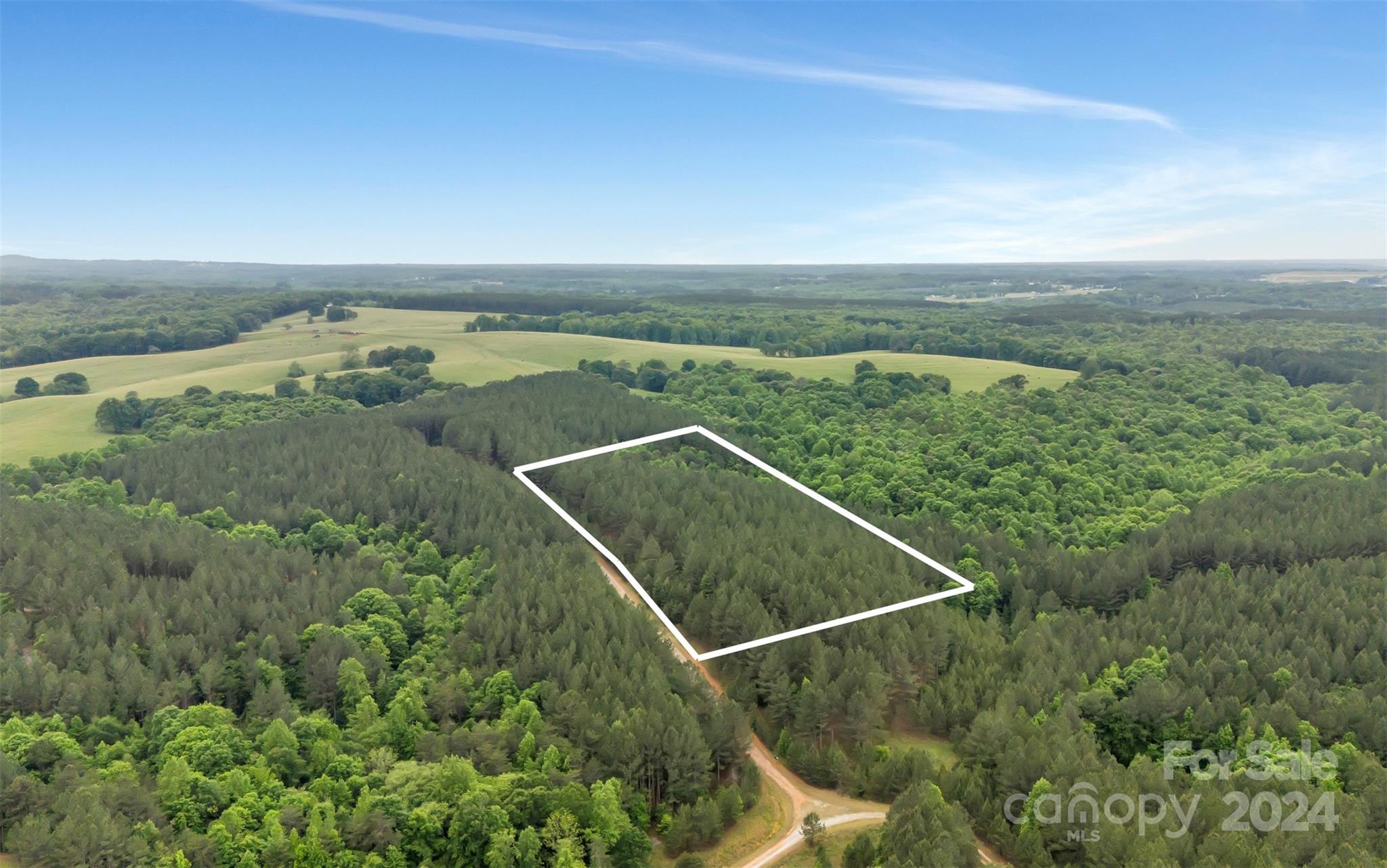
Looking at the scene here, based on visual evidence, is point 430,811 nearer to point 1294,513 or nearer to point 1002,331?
point 1294,513

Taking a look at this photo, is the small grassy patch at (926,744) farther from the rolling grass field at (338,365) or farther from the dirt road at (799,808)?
the rolling grass field at (338,365)

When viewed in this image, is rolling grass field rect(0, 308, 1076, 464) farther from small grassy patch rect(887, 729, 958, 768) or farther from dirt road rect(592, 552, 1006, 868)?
dirt road rect(592, 552, 1006, 868)

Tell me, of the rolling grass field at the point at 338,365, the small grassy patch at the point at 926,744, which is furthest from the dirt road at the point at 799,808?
the rolling grass field at the point at 338,365

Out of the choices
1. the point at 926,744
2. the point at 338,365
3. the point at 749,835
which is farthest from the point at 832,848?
the point at 338,365

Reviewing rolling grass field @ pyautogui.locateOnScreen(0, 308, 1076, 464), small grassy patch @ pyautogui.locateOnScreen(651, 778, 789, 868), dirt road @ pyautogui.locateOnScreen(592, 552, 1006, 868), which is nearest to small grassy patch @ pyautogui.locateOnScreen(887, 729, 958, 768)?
dirt road @ pyautogui.locateOnScreen(592, 552, 1006, 868)

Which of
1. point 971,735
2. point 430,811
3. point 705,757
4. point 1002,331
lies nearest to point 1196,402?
point 1002,331
